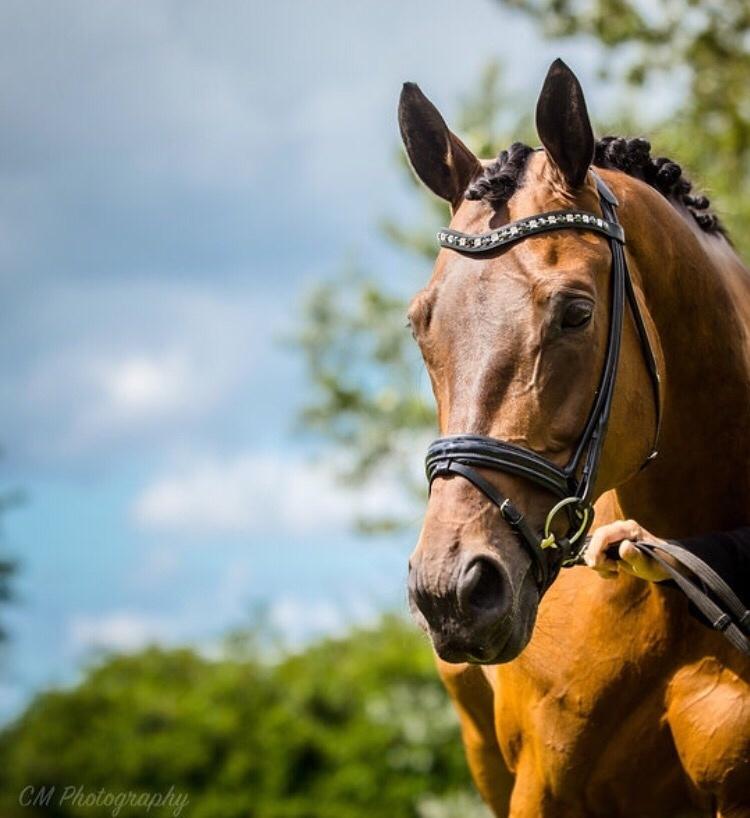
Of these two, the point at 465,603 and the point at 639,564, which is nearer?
the point at 465,603

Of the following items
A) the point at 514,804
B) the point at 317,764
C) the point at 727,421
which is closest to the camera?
the point at 727,421

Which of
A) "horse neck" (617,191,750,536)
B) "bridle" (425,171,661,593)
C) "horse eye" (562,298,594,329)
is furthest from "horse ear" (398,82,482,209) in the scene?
"horse eye" (562,298,594,329)

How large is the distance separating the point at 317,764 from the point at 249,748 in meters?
0.80

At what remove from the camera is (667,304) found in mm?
4117

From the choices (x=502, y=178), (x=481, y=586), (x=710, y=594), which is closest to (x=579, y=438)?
(x=481, y=586)

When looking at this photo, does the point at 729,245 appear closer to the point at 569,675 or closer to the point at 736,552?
the point at 736,552

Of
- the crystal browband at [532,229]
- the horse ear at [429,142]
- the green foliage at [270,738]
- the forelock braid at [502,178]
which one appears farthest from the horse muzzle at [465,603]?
the green foliage at [270,738]

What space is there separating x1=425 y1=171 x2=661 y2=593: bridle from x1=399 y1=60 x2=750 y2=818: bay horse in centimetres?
2

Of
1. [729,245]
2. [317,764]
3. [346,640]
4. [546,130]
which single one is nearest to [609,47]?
[346,640]

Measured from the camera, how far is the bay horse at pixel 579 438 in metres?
3.45

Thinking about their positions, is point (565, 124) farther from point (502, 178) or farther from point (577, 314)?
point (577, 314)

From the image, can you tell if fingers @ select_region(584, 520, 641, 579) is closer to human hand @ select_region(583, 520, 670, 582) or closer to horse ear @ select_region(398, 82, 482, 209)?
human hand @ select_region(583, 520, 670, 582)

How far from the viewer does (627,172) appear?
4.41 meters

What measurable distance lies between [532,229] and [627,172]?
0.82 m
